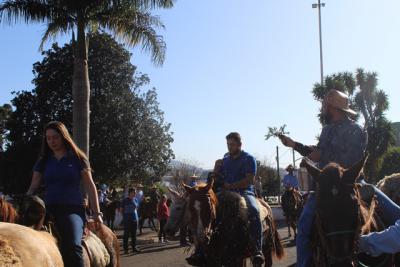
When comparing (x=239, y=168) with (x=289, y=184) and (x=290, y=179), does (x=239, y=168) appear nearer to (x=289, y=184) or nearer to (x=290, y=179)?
(x=289, y=184)

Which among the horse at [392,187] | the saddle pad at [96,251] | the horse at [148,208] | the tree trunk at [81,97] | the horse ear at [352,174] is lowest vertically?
the horse at [148,208]

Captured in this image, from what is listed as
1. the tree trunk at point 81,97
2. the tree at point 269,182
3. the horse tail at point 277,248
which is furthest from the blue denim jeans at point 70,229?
the tree at point 269,182

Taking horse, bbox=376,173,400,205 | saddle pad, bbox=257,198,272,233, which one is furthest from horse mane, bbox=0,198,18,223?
horse, bbox=376,173,400,205

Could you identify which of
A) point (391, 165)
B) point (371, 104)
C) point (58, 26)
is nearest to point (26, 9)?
point (58, 26)

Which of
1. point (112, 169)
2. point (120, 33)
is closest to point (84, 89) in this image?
point (120, 33)

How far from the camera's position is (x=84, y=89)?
15.0 m

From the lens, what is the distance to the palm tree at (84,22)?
49.0 ft

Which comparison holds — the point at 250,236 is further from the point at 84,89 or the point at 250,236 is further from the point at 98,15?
the point at 98,15

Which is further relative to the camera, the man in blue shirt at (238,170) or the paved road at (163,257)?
the paved road at (163,257)

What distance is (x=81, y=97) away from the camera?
14922 mm

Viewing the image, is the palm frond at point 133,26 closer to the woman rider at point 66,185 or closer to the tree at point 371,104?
the woman rider at point 66,185

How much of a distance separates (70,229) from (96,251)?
1029 millimetres

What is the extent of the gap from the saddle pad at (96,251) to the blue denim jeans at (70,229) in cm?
58

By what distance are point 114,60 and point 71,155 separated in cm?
2529
